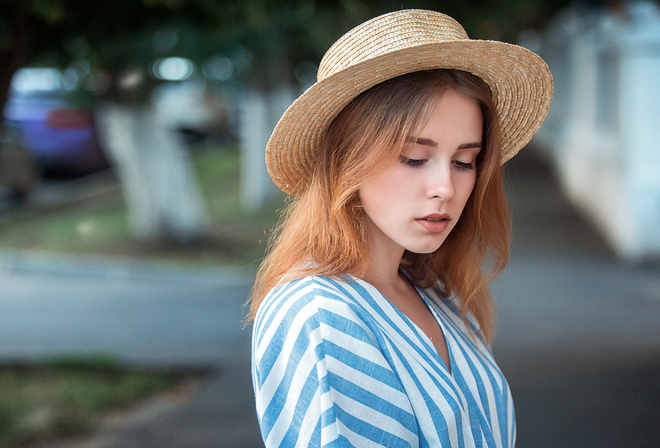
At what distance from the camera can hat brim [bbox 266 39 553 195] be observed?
1.39 m

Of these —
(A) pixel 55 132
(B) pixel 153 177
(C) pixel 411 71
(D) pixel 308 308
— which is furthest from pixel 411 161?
(A) pixel 55 132

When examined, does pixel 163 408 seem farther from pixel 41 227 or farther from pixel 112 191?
pixel 112 191

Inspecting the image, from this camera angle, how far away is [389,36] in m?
1.42

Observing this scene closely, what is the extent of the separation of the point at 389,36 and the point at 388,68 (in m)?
0.07

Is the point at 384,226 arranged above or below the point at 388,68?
below

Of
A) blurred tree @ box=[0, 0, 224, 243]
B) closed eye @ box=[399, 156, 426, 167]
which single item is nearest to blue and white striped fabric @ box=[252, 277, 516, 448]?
closed eye @ box=[399, 156, 426, 167]

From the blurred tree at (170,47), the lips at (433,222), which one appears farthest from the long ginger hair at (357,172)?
the blurred tree at (170,47)

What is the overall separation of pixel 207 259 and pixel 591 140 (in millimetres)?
6291

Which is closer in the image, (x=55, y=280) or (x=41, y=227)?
(x=55, y=280)

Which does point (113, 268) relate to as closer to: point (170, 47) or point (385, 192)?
point (170, 47)

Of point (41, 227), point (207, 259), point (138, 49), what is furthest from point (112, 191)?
point (138, 49)

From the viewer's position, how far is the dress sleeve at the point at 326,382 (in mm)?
1218

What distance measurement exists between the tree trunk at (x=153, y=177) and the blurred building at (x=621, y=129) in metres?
5.15

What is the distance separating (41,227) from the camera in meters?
10.5
